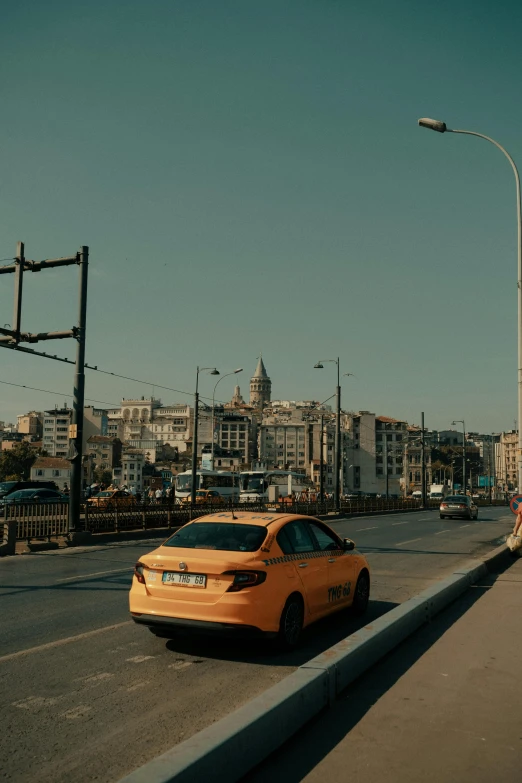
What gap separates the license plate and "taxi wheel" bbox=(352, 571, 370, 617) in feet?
9.88

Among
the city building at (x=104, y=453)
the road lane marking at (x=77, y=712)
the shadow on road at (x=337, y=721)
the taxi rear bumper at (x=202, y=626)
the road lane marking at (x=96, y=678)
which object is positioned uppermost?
the city building at (x=104, y=453)

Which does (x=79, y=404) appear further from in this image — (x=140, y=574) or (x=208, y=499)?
(x=208, y=499)

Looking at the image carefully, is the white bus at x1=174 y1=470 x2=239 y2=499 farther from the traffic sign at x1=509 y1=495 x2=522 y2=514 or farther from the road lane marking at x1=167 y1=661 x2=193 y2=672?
the road lane marking at x1=167 y1=661 x2=193 y2=672

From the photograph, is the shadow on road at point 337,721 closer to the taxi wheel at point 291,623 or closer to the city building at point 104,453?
the taxi wheel at point 291,623

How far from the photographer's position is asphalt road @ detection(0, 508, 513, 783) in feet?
15.1

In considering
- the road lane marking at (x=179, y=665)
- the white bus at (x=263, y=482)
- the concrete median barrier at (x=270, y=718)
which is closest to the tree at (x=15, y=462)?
the white bus at (x=263, y=482)

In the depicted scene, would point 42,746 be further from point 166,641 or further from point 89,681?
point 166,641

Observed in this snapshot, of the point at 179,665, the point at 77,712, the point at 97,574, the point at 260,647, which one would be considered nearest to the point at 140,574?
the point at 179,665

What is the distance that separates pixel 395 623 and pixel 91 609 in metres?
4.49

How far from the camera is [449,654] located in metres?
7.20

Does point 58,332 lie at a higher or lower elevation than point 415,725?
higher

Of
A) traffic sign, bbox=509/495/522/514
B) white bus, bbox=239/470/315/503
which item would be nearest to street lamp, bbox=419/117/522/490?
traffic sign, bbox=509/495/522/514

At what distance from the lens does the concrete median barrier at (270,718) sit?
3.70m

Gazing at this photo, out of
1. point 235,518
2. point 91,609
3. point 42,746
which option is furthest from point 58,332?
point 42,746
